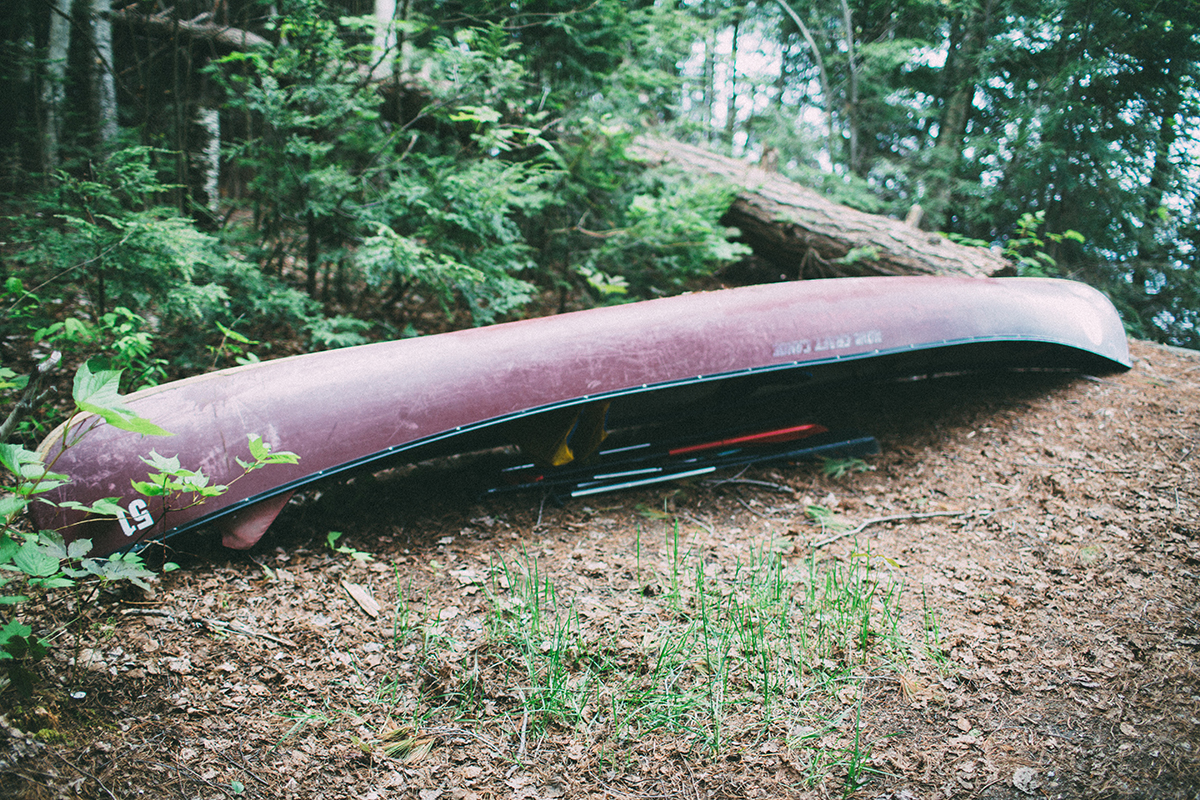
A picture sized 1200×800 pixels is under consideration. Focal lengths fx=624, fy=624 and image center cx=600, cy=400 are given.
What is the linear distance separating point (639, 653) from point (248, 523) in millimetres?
1448

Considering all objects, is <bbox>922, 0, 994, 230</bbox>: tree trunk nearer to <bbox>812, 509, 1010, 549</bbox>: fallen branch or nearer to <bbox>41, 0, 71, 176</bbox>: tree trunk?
<bbox>812, 509, 1010, 549</bbox>: fallen branch

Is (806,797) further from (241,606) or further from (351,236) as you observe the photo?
(351,236)

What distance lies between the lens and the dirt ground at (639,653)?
150 centimetres

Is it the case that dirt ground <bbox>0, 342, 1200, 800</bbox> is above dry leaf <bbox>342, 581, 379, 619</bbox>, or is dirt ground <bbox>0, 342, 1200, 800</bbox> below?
above

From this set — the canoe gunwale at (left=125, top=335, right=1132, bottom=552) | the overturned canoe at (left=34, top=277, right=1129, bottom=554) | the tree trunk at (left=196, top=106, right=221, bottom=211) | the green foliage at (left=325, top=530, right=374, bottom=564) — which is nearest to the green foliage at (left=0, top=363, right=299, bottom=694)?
the canoe gunwale at (left=125, top=335, right=1132, bottom=552)

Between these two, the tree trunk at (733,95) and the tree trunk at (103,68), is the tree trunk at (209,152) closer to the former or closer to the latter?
the tree trunk at (103,68)

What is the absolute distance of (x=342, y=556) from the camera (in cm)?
235

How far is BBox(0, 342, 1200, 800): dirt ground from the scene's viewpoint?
150 centimetres

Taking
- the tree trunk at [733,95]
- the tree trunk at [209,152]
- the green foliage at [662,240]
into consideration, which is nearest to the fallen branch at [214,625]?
the green foliage at [662,240]

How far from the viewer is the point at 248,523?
2.22m

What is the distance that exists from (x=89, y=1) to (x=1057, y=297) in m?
5.80

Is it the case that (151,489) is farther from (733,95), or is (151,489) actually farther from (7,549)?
(733,95)

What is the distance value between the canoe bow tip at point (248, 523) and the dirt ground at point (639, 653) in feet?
0.33

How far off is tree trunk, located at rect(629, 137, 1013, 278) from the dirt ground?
194cm
